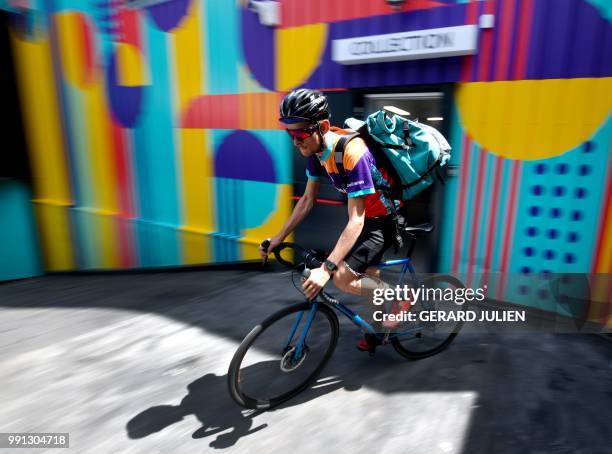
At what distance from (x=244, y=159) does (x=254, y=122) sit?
61 centimetres

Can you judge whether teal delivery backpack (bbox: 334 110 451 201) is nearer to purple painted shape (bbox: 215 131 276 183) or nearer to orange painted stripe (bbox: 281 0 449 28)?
orange painted stripe (bbox: 281 0 449 28)

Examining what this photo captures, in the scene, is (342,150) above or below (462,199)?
above

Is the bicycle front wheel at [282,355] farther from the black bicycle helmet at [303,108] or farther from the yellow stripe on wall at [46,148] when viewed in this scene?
the yellow stripe on wall at [46,148]

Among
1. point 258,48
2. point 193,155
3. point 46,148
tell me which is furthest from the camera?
point 46,148

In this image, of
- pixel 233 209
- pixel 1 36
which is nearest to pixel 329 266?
pixel 233 209

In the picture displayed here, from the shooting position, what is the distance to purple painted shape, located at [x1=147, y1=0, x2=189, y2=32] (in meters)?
6.81

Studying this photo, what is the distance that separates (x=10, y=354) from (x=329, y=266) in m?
3.40

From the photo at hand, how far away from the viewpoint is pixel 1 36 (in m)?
9.55

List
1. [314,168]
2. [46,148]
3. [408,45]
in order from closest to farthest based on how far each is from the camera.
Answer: [314,168] < [408,45] < [46,148]

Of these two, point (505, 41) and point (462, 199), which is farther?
point (462, 199)

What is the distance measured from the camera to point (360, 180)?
8.82 feet

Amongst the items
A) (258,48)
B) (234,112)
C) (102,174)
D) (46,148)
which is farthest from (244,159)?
(46,148)

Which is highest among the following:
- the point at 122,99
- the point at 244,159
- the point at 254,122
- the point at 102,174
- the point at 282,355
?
the point at 122,99

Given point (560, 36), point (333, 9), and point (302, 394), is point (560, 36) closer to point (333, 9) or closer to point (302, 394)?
point (333, 9)
